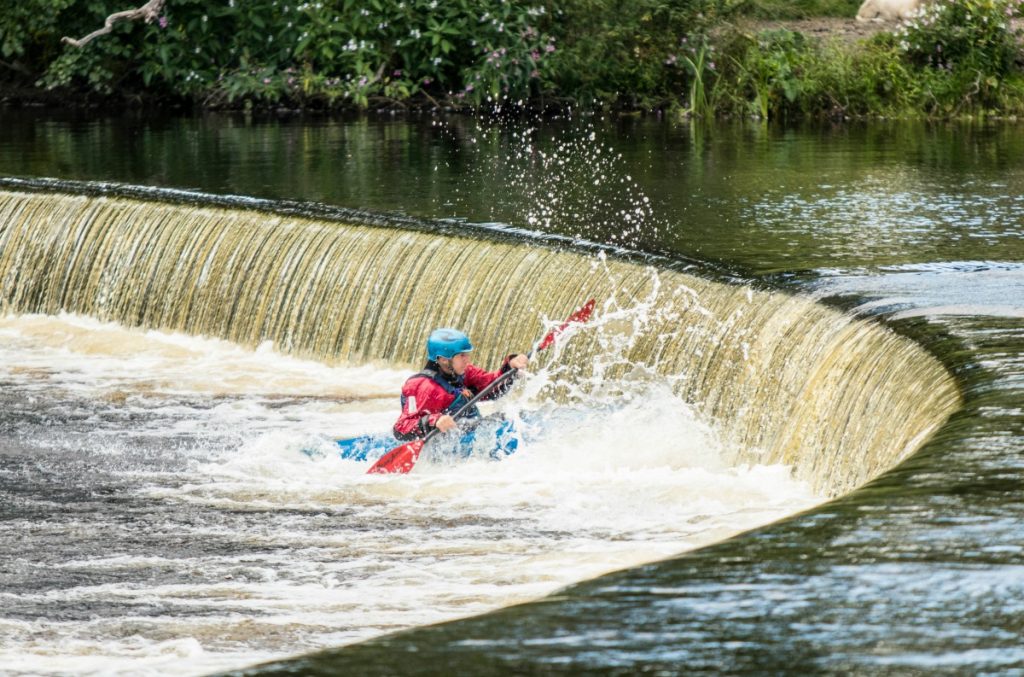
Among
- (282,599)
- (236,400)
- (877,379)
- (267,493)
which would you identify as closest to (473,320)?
(236,400)

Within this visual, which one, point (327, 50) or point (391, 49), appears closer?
point (327, 50)

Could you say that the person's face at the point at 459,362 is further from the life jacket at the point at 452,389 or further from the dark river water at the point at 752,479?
the dark river water at the point at 752,479

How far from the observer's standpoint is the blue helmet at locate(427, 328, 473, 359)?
31.6 ft

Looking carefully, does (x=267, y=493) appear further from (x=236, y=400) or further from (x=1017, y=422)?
(x=1017, y=422)

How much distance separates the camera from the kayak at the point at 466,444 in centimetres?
977

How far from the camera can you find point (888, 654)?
15.6 ft

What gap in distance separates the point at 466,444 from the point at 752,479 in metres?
1.67

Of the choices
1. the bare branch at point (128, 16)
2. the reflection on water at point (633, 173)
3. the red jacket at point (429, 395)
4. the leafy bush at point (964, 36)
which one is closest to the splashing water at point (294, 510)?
the red jacket at point (429, 395)

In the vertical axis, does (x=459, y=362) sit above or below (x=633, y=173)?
below

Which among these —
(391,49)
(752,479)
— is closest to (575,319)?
(752,479)

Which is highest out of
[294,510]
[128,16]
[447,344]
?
[128,16]

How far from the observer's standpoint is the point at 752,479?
30.6ft

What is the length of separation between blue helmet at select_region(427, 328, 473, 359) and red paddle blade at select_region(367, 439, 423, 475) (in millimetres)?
531

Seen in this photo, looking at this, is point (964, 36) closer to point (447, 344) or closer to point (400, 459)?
point (447, 344)
